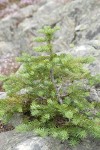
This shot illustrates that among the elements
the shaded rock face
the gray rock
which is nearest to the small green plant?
the gray rock

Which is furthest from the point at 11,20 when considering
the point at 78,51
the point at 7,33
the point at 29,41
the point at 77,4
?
the point at 78,51

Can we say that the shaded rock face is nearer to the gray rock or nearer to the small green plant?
the gray rock

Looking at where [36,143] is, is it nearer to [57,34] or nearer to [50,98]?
[50,98]

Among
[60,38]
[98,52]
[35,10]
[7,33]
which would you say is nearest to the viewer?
[98,52]

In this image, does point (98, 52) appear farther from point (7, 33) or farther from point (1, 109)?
point (7, 33)

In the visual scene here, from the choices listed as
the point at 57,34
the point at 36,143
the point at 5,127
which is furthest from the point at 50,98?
the point at 57,34

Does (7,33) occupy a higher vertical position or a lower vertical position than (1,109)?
lower
